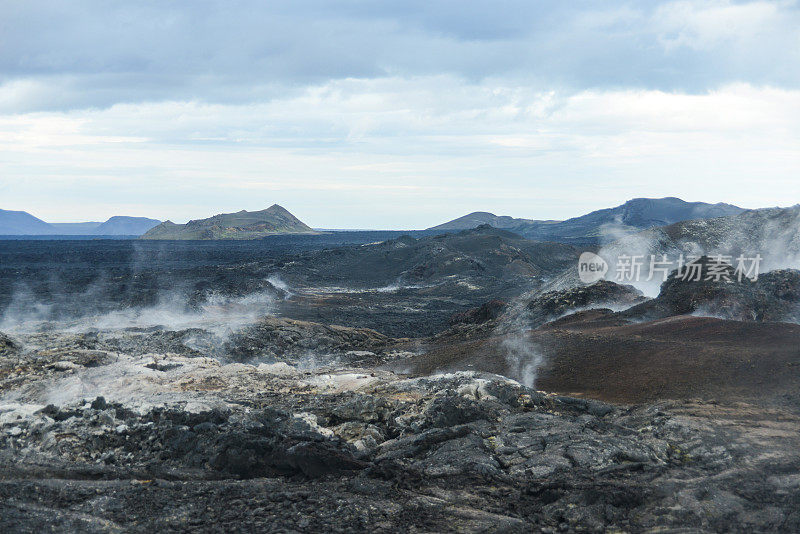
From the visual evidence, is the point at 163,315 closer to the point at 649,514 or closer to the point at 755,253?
Answer: the point at 649,514

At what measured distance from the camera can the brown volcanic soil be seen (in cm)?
1349

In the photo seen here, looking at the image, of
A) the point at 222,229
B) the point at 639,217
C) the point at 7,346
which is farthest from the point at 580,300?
the point at 222,229

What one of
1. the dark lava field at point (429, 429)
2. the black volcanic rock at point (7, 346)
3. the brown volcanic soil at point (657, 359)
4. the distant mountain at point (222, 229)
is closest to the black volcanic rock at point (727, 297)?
the dark lava field at point (429, 429)

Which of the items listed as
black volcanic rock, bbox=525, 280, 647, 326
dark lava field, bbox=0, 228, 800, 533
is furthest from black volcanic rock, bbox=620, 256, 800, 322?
black volcanic rock, bbox=525, 280, 647, 326

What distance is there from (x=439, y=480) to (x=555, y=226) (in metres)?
197

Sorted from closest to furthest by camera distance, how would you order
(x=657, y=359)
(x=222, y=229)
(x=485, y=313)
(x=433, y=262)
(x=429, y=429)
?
(x=429, y=429) → (x=657, y=359) → (x=485, y=313) → (x=433, y=262) → (x=222, y=229)

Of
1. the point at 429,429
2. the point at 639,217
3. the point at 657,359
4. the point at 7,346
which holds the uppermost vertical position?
the point at 639,217

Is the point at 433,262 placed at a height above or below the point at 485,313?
A: above

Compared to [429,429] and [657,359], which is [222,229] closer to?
[657,359]

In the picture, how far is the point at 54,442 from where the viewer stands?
36.9 feet

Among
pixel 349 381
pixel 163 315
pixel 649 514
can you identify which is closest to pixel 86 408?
pixel 349 381

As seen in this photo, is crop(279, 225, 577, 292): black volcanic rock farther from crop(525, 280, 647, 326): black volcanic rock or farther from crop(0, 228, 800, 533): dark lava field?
crop(0, 228, 800, 533): dark lava field

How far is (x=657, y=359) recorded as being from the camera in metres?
16.2

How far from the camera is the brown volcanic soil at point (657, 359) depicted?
13.5m
